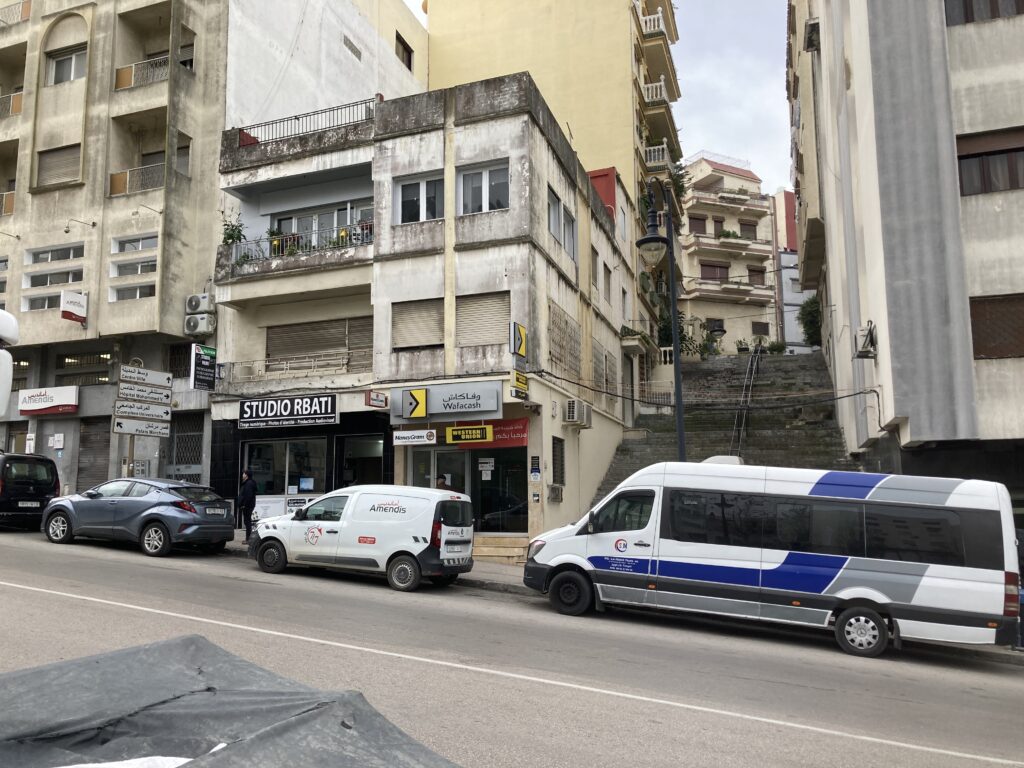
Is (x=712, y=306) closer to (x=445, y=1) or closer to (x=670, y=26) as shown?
(x=670, y=26)

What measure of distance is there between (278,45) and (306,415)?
14.3 m

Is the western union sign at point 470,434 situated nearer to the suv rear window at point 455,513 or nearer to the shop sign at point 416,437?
the shop sign at point 416,437

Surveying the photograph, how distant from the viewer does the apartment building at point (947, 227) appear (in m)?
12.9

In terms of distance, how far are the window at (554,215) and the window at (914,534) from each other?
1152cm

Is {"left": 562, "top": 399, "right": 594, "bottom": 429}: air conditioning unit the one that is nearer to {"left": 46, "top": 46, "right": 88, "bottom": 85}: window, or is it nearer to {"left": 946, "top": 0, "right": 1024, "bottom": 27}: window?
{"left": 946, "top": 0, "right": 1024, "bottom": 27}: window

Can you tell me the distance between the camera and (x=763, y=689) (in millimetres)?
7688

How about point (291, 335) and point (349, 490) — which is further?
point (291, 335)

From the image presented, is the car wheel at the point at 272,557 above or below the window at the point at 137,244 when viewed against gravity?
below

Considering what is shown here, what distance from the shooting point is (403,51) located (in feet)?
113

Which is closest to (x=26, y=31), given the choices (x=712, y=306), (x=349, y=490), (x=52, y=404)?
(x=52, y=404)

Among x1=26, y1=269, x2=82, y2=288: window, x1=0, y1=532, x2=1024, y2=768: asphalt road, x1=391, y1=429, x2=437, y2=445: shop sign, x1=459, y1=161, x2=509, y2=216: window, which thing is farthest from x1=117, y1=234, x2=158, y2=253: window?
x1=0, y1=532, x2=1024, y2=768: asphalt road

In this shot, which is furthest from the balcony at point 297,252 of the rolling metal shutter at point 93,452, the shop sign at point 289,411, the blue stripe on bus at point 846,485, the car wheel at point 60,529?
the blue stripe on bus at point 846,485

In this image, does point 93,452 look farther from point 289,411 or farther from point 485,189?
point 485,189

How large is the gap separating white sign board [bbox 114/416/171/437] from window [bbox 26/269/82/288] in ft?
29.2
